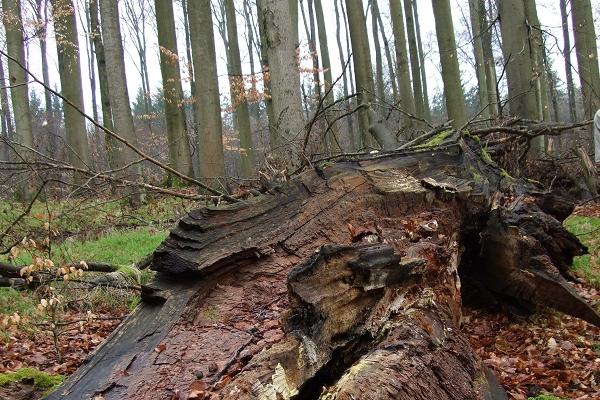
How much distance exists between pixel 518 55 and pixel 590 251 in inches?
178

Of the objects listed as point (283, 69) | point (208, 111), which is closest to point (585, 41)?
point (208, 111)

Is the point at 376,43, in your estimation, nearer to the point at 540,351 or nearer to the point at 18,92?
the point at 18,92

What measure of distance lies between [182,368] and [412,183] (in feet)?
8.91

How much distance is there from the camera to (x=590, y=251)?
6203mm

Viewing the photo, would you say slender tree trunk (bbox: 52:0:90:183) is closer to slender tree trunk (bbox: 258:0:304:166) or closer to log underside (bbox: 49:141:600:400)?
slender tree trunk (bbox: 258:0:304:166)

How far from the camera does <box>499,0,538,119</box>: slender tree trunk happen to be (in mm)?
9219

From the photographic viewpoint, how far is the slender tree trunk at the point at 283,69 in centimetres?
652

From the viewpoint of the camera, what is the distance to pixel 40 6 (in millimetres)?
23766

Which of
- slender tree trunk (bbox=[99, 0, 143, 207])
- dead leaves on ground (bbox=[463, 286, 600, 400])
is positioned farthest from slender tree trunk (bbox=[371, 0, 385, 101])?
dead leaves on ground (bbox=[463, 286, 600, 400])

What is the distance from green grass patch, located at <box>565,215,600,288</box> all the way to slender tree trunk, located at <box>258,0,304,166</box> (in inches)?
141

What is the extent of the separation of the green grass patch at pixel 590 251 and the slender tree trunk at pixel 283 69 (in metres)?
3.58

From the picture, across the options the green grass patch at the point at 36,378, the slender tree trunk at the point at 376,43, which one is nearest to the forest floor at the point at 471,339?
the green grass patch at the point at 36,378

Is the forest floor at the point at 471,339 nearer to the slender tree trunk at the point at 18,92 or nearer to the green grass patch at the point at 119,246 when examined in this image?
the green grass patch at the point at 119,246

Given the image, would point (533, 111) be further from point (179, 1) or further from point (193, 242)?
point (179, 1)
